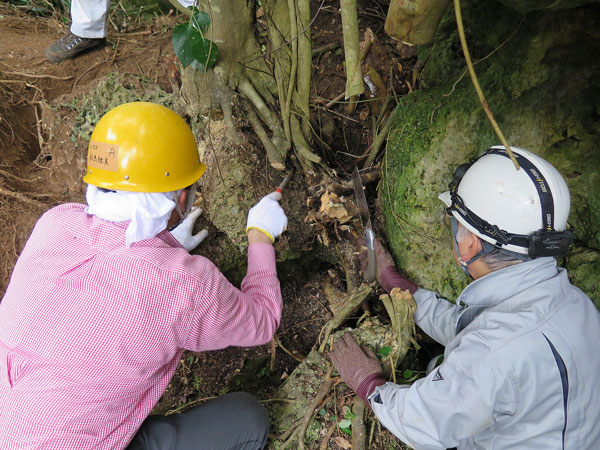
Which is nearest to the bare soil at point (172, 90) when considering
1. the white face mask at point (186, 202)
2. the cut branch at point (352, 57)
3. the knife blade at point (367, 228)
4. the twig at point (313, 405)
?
the twig at point (313, 405)

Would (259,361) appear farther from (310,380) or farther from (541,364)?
(541,364)

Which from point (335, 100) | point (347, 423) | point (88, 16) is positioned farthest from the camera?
point (88, 16)

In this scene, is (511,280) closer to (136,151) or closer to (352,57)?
(352,57)

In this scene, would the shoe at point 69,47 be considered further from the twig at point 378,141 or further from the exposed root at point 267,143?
the twig at point 378,141

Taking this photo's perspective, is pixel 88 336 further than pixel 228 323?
No

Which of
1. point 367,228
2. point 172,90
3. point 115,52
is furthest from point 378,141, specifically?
point 115,52

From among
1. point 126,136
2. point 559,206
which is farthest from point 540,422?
point 126,136

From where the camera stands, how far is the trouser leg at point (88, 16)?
376 cm

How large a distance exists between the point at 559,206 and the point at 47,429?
89.3 inches

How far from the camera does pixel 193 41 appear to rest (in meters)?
2.19

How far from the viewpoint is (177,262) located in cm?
158

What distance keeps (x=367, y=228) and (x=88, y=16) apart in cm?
353

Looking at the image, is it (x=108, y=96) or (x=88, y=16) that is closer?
(x=108, y=96)

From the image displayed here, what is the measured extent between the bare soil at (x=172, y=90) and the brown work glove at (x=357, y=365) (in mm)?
253
